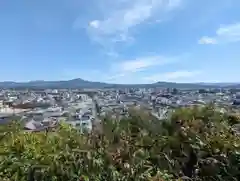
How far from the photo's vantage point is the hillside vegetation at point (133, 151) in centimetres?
272

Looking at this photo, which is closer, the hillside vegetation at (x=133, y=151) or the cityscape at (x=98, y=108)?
the hillside vegetation at (x=133, y=151)

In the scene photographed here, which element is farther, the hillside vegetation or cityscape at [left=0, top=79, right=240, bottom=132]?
cityscape at [left=0, top=79, right=240, bottom=132]

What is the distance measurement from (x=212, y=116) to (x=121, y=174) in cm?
141

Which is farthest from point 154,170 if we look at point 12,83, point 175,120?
point 12,83

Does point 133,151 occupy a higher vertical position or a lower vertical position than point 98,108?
lower

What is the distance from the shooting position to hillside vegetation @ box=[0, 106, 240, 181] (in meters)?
2.72

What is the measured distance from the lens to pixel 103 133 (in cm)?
309

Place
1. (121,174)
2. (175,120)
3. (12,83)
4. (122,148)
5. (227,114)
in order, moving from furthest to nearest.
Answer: (12,83)
(227,114)
(175,120)
(122,148)
(121,174)

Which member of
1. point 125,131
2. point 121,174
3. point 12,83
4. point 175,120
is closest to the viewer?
point 121,174

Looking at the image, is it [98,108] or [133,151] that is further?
[98,108]

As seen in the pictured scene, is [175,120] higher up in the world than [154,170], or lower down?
higher up

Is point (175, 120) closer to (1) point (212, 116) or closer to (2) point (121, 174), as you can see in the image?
(1) point (212, 116)

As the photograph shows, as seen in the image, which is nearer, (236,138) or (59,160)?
(59,160)

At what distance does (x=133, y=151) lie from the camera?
305cm
